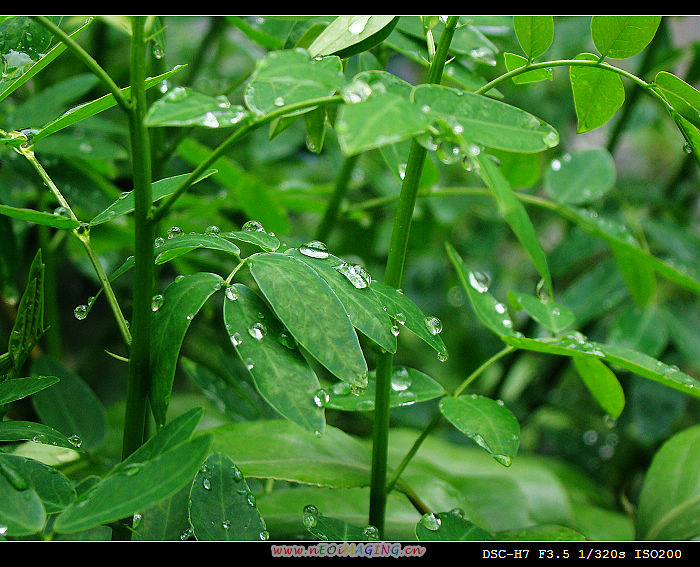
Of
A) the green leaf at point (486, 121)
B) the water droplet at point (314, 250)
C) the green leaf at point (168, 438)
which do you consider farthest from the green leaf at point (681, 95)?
the green leaf at point (168, 438)

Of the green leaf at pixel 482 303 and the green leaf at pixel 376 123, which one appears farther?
the green leaf at pixel 482 303

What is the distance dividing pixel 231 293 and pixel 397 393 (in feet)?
0.60

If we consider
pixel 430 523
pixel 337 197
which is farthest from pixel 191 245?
pixel 337 197

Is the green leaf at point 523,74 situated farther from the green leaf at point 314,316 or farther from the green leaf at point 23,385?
the green leaf at point 23,385

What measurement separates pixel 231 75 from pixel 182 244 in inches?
34.6

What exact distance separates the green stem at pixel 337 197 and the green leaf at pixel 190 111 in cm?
35

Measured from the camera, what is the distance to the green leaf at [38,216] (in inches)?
13.6

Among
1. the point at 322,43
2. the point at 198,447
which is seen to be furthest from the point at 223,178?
the point at 198,447

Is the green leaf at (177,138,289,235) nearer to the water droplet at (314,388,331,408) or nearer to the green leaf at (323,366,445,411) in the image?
the green leaf at (323,366,445,411)

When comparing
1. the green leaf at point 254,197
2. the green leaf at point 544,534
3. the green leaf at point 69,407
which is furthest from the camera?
the green leaf at point 254,197

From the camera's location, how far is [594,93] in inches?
15.6

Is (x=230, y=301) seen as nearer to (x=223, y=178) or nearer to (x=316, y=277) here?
(x=316, y=277)

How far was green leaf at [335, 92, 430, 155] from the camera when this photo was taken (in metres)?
0.22

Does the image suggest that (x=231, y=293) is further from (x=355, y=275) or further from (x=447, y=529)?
(x=447, y=529)
